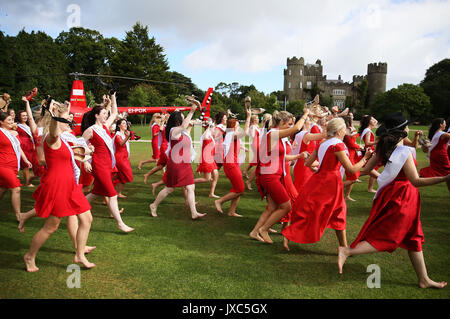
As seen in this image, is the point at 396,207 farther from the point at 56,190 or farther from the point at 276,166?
the point at 56,190

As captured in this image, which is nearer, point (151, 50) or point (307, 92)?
point (151, 50)

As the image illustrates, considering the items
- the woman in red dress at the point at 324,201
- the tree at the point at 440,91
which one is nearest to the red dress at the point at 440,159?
the woman in red dress at the point at 324,201

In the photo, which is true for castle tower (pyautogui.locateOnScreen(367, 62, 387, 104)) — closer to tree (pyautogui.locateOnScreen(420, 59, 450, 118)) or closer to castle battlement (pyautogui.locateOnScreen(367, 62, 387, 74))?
castle battlement (pyautogui.locateOnScreen(367, 62, 387, 74))

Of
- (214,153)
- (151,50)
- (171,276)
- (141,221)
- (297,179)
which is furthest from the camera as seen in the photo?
(151,50)

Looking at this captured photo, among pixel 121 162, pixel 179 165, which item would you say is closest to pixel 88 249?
pixel 179 165

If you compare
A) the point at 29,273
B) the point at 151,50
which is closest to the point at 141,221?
the point at 29,273

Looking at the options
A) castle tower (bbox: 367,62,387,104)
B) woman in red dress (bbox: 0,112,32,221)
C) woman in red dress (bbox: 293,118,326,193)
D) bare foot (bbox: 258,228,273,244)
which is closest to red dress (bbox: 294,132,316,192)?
woman in red dress (bbox: 293,118,326,193)

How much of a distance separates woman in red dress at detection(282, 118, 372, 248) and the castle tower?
103242 millimetres

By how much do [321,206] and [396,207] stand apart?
3.24 ft

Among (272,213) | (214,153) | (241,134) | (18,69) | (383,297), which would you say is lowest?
(383,297)

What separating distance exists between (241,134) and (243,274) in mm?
3243

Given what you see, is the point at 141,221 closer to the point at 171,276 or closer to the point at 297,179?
the point at 171,276

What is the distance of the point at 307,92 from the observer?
9819 centimetres

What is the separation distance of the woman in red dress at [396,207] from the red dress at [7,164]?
226 inches
